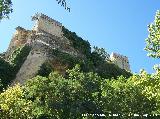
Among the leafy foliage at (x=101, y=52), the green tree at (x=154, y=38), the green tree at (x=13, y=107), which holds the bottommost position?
the green tree at (x=13, y=107)

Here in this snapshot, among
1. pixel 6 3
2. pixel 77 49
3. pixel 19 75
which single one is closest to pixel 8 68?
pixel 19 75

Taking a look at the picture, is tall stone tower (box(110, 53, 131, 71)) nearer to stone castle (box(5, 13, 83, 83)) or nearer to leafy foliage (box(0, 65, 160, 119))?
stone castle (box(5, 13, 83, 83))

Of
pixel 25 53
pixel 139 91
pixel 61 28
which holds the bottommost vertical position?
pixel 139 91

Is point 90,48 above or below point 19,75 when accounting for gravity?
above

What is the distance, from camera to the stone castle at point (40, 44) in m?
50.0

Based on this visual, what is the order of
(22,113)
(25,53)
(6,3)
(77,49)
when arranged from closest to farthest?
(6,3) < (22,113) < (25,53) < (77,49)

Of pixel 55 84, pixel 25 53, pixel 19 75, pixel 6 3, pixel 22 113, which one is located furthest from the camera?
pixel 25 53

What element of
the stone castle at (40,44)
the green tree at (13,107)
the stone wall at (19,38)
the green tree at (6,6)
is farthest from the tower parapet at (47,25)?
the green tree at (6,6)

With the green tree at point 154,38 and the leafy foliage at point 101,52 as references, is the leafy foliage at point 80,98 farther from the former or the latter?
the leafy foliage at point 101,52

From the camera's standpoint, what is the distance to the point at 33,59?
2025 inches

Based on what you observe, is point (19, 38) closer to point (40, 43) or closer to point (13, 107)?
point (40, 43)

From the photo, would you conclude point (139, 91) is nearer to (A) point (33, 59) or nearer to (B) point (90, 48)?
(A) point (33, 59)

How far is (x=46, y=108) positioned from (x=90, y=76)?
589cm

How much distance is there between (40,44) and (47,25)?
7.08m
